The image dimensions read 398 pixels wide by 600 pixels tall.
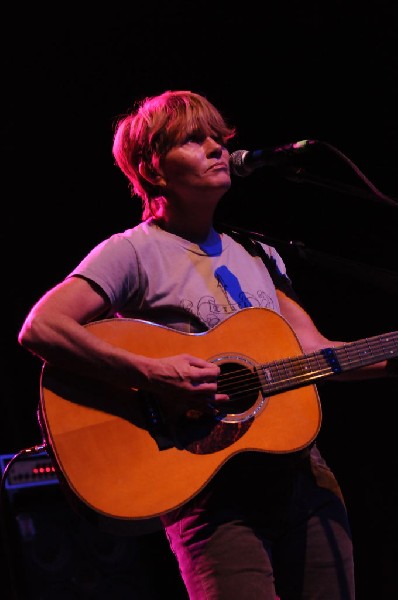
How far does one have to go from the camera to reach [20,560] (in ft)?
11.9

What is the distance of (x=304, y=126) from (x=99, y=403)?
300 centimetres

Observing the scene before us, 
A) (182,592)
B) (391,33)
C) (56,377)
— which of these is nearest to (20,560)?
(182,592)

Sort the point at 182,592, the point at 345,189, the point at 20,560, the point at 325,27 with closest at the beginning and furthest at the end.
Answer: the point at 345,189 → the point at 20,560 → the point at 182,592 → the point at 325,27

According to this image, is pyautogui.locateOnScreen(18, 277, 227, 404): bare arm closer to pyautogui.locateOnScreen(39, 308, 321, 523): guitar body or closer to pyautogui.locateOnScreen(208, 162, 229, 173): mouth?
pyautogui.locateOnScreen(39, 308, 321, 523): guitar body

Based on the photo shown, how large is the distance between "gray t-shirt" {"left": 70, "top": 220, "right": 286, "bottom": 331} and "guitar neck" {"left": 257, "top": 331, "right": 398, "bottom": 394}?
0.84ft

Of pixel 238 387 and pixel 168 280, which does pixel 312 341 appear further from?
pixel 168 280

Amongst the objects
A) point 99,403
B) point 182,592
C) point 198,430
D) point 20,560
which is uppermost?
point 99,403

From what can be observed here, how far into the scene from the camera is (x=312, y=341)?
2.75m

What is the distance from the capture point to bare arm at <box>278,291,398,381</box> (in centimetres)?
266

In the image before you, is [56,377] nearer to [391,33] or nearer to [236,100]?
[236,100]

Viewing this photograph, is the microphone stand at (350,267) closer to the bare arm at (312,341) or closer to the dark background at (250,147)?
the bare arm at (312,341)

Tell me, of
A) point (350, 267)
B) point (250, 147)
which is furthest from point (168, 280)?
point (250, 147)

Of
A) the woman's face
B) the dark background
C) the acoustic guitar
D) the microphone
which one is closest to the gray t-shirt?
the acoustic guitar

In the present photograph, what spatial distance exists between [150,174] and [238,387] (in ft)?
3.25
